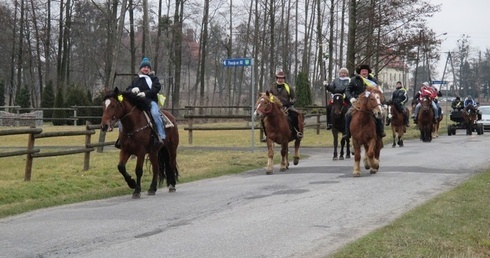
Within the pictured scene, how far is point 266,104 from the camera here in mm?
18406

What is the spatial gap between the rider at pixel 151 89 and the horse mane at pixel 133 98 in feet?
0.48

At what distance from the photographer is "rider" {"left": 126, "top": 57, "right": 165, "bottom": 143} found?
14.7 m

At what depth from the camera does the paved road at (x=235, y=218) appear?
884 centimetres

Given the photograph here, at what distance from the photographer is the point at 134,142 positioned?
14.2 m

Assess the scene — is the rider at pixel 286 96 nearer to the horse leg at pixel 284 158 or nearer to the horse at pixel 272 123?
the horse at pixel 272 123

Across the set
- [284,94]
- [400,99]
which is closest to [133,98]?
[284,94]

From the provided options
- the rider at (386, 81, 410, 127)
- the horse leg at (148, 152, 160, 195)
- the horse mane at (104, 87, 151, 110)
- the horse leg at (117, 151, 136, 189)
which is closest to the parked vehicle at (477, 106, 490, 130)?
the rider at (386, 81, 410, 127)

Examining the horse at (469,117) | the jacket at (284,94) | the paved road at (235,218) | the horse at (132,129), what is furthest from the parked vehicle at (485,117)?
the horse at (132,129)

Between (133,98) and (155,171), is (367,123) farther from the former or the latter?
(133,98)

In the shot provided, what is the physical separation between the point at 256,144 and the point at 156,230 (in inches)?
777

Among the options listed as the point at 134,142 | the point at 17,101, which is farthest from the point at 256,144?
the point at 17,101

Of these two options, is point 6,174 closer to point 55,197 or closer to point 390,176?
point 55,197

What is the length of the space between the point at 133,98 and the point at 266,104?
4.90 metres

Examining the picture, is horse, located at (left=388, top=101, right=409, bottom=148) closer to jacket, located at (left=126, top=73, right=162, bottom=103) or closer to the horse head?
the horse head
